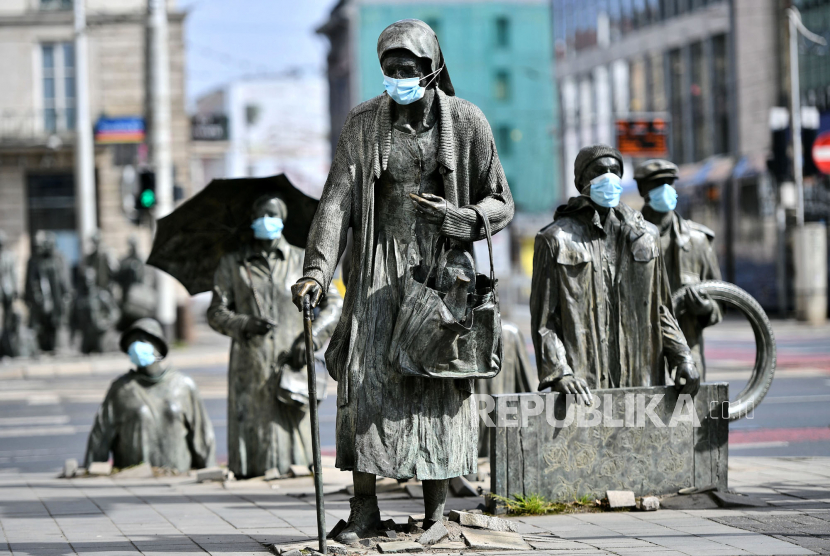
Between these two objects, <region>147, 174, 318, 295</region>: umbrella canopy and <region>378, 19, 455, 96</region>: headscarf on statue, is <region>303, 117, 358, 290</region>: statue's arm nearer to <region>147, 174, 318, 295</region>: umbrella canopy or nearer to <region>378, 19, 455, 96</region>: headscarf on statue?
<region>378, 19, 455, 96</region>: headscarf on statue

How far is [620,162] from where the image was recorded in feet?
25.5

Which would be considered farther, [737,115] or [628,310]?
[737,115]

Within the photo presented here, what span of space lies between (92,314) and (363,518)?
18.6m

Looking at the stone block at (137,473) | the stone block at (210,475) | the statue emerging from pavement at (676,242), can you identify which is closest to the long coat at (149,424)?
the stone block at (137,473)

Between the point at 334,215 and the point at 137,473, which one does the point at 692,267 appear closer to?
the point at 334,215

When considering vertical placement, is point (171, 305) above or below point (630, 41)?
below

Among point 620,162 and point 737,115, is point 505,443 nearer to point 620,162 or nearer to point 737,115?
point 620,162

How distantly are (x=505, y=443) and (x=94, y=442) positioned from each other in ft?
13.2

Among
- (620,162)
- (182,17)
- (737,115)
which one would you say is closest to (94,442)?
(620,162)

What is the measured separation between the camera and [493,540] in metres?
6.05

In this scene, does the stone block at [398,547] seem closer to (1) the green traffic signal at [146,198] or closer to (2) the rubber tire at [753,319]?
(2) the rubber tire at [753,319]

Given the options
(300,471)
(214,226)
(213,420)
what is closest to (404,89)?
(300,471)

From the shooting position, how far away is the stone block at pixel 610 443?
731 cm

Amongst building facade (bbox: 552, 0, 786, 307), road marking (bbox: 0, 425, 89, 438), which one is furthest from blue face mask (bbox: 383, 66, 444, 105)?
building facade (bbox: 552, 0, 786, 307)
